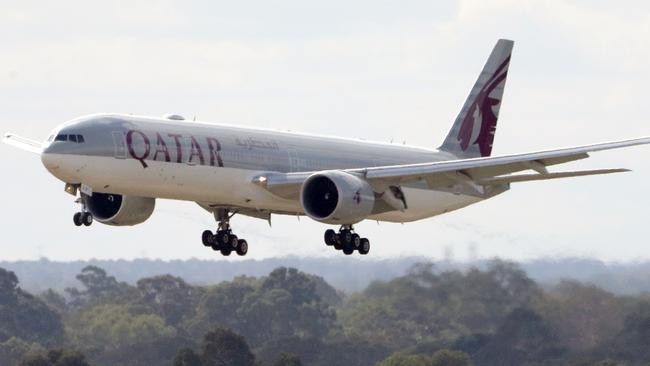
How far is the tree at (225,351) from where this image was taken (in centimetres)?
8356

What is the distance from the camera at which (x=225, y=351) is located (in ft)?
278

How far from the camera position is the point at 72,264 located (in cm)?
19200

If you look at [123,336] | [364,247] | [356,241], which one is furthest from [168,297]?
[356,241]

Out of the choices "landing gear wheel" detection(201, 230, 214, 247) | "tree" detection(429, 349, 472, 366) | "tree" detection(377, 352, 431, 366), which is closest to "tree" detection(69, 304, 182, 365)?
"tree" detection(377, 352, 431, 366)

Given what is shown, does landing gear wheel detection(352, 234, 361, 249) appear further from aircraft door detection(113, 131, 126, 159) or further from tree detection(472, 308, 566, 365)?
tree detection(472, 308, 566, 365)

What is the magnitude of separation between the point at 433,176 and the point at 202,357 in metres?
25.7

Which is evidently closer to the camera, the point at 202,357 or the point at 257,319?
the point at 202,357

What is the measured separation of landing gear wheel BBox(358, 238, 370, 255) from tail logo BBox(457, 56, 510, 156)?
10.0 meters

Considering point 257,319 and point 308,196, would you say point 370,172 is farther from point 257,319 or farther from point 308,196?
point 257,319

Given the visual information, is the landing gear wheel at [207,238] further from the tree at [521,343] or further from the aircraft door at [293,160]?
the tree at [521,343]

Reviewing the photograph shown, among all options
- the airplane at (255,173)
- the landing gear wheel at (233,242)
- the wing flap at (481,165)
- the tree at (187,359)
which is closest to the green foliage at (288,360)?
the tree at (187,359)

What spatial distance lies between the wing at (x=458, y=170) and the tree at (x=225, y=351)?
24316 mm

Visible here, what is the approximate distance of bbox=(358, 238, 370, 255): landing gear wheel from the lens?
204ft

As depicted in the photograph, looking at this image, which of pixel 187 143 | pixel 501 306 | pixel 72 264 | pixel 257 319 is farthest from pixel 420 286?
pixel 72 264
